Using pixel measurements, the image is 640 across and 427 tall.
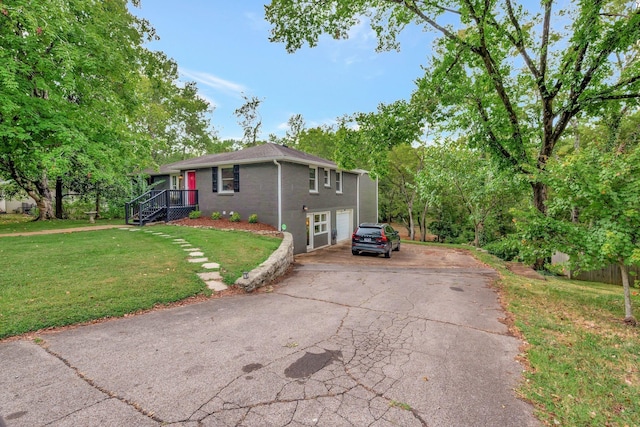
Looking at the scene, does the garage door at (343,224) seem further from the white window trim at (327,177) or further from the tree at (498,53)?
the tree at (498,53)

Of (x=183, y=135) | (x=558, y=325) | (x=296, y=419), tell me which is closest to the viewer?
(x=296, y=419)

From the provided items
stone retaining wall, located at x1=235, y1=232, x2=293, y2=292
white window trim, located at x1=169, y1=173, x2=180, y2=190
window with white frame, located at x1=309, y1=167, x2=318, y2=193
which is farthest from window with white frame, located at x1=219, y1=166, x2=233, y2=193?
stone retaining wall, located at x1=235, y1=232, x2=293, y2=292

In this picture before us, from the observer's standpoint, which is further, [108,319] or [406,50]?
[406,50]

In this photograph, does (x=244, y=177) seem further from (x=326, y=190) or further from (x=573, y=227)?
(x=573, y=227)

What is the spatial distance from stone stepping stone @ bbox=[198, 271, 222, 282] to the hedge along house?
6.32 meters

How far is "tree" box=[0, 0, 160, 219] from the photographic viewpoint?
9039 mm

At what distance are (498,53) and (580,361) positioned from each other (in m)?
9.48

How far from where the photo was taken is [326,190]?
1745 centimetres

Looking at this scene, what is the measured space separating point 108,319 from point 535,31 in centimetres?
1585

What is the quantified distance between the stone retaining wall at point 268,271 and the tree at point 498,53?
4895mm

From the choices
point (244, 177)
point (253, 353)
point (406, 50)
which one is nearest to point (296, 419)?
point (253, 353)

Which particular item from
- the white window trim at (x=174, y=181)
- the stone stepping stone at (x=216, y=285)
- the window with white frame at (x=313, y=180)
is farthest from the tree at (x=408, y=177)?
the stone stepping stone at (x=216, y=285)

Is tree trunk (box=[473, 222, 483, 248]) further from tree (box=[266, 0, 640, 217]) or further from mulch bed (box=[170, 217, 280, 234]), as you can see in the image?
mulch bed (box=[170, 217, 280, 234])

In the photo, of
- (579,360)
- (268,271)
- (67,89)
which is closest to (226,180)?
(67,89)
